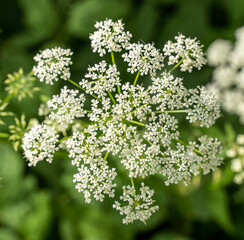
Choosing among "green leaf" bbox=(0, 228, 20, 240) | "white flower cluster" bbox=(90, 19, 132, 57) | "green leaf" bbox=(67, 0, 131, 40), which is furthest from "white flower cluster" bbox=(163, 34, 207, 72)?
"green leaf" bbox=(0, 228, 20, 240)

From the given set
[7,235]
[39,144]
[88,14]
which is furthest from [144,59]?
[7,235]

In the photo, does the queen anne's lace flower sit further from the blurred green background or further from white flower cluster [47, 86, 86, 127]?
the blurred green background

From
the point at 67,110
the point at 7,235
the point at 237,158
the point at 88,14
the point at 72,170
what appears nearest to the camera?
the point at 67,110

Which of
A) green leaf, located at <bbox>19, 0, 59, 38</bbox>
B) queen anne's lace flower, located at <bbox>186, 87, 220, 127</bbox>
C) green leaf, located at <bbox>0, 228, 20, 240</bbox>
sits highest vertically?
green leaf, located at <bbox>19, 0, 59, 38</bbox>

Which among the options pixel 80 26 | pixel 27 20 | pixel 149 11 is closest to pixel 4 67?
pixel 27 20

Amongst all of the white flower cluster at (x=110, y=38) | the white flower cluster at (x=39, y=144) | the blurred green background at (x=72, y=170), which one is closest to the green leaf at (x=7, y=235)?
the blurred green background at (x=72, y=170)

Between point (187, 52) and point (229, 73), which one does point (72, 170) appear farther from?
point (229, 73)

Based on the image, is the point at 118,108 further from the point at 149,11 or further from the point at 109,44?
the point at 149,11
